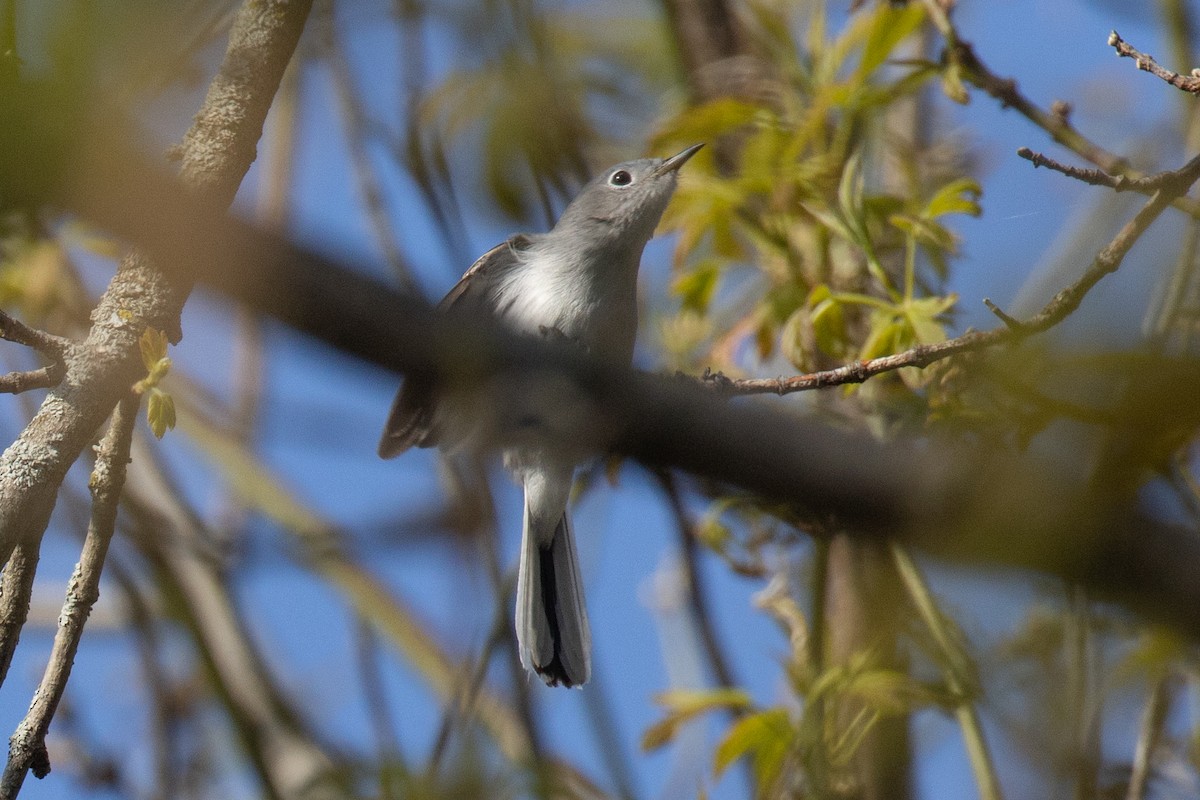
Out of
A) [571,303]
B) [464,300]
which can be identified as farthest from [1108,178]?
[464,300]

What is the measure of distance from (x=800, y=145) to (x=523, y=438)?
1374 millimetres

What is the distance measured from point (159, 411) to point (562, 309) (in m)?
1.81

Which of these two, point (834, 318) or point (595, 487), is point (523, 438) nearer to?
point (834, 318)

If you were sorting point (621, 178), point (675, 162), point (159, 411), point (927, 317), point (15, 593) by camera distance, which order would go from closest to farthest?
point (15, 593), point (159, 411), point (927, 317), point (675, 162), point (621, 178)

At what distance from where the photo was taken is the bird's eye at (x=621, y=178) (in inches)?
140

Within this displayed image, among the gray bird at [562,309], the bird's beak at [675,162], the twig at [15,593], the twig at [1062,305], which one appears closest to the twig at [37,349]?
the twig at [15,593]

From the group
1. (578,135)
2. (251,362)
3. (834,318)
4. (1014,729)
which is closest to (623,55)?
(578,135)

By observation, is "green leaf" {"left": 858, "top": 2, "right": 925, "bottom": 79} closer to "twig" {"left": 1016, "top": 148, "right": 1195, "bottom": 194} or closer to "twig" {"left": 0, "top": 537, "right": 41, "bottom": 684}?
"twig" {"left": 1016, "top": 148, "right": 1195, "bottom": 194}

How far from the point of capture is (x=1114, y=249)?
1.58 m

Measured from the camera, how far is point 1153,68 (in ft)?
5.73

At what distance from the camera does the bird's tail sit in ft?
9.80

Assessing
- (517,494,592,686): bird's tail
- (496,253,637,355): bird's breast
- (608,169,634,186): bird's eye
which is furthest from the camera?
(608,169,634,186): bird's eye

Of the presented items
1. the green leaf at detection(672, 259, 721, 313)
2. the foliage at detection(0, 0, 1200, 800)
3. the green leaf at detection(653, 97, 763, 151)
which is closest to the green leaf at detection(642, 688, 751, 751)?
the foliage at detection(0, 0, 1200, 800)

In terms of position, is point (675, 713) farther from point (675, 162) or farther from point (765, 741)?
point (675, 162)
